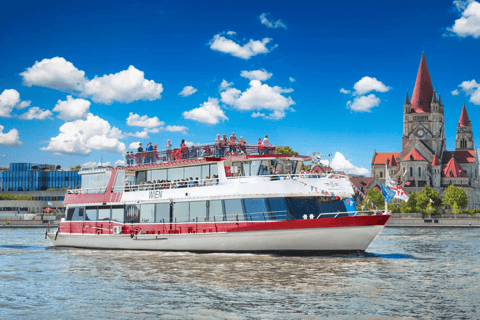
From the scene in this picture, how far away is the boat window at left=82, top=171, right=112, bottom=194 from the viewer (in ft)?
109

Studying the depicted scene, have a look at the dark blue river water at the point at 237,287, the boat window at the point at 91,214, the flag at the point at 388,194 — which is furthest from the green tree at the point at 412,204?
the boat window at the point at 91,214

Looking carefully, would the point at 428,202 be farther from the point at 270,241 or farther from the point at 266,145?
the point at 270,241

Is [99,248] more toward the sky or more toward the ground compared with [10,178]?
more toward the ground

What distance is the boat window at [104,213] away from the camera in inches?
1259

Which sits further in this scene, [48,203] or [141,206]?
[48,203]

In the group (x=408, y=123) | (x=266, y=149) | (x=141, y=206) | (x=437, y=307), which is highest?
(x=408, y=123)

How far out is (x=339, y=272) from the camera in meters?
20.8

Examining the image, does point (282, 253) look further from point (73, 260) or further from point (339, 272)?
point (73, 260)

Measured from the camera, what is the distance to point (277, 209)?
2611 cm

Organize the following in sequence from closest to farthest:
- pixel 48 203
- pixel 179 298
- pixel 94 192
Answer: pixel 179 298 → pixel 94 192 → pixel 48 203

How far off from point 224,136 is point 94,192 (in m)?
10.2

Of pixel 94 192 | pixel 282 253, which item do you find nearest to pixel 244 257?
pixel 282 253

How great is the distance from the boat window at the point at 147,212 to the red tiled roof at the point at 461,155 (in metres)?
120

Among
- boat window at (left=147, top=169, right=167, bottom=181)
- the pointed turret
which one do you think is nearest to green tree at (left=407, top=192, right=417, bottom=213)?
the pointed turret
